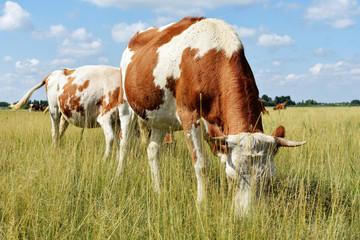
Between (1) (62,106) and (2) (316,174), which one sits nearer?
(2) (316,174)

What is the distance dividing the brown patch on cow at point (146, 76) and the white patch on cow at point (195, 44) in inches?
4.8

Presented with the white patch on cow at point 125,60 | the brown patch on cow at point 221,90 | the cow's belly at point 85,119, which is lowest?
the cow's belly at point 85,119

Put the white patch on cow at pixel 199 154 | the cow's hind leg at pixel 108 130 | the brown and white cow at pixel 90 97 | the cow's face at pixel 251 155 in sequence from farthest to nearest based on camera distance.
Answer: the brown and white cow at pixel 90 97 → the cow's hind leg at pixel 108 130 → the white patch on cow at pixel 199 154 → the cow's face at pixel 251 155

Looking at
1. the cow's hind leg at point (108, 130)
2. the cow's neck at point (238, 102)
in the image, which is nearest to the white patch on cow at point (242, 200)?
the cow's neck at point (238, 102)

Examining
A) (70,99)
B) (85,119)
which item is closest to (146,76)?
(85,119)

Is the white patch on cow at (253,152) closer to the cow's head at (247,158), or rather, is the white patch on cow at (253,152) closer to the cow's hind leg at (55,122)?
the cow's head at (247,158)

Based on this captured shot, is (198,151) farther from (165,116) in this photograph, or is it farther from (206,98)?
(165,116)

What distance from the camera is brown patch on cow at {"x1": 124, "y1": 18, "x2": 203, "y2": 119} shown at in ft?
12.9

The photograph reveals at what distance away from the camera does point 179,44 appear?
3607 millimetres

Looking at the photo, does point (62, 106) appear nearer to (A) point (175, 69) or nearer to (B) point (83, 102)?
(B) point (83, 102)

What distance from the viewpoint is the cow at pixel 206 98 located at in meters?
2.48

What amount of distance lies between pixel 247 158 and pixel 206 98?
92 cm

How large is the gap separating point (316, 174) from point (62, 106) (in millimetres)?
5803

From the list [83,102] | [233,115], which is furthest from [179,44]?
[83,102]
